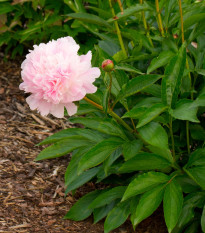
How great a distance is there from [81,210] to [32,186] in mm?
380

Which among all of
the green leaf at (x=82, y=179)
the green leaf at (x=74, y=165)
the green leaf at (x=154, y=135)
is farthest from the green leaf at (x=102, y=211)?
the green leaf at (x=154, y=135)

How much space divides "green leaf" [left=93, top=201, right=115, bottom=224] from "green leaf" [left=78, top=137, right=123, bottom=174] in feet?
1.66

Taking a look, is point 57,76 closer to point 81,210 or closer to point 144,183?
point 144,183

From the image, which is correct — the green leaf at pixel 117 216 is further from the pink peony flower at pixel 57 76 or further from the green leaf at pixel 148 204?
the pink peony flower at pixel 57 76

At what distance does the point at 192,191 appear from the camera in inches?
80.4

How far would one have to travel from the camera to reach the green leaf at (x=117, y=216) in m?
2.08

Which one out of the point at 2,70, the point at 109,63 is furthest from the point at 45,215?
the point at 2,70

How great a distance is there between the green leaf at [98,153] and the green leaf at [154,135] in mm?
169

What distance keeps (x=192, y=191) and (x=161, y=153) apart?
0.31 meters

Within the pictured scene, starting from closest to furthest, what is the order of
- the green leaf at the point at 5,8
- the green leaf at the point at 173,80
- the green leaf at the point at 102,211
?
the green leaf at the point at 173,80 → the green leaf at the point at 102,211 → the green leaf at the point at 5,8

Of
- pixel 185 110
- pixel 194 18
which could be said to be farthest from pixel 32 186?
pixel 194 18

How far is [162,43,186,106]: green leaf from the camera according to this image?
1729mm

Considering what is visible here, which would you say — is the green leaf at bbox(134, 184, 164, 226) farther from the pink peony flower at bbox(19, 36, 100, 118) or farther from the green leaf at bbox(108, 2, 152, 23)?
the green leaf at bbox(108, 2, 152, 23)

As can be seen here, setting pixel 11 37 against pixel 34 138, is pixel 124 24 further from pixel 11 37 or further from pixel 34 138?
pixel 11 37
